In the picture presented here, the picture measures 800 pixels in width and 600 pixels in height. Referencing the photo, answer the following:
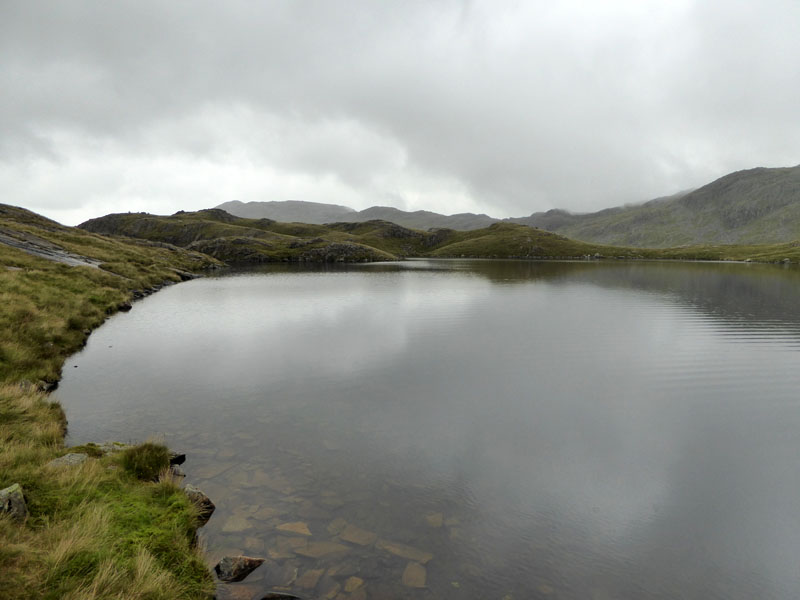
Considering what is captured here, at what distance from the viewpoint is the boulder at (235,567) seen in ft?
30.1

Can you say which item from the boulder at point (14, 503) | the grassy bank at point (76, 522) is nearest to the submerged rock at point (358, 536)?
the grassy bank at point (76, 522)

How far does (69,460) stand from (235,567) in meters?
6.50

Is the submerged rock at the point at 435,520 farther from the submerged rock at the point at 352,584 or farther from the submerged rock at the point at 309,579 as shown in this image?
the submerged rock at the point at 309,579

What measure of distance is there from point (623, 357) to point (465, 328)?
47.2 feet

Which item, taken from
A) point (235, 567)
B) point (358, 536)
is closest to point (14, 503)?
point (235, 567)

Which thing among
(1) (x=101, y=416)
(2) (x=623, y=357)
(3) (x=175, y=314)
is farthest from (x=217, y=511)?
(3) (x=175, y=314)

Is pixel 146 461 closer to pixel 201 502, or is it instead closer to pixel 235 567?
pixel 201 502

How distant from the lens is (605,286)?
80.6 m

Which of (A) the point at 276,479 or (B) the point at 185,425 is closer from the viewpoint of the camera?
(A) the point at 276,479

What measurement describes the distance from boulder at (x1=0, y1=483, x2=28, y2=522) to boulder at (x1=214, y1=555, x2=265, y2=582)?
4.13 metres

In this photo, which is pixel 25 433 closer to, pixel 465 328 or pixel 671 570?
pixel 671 570

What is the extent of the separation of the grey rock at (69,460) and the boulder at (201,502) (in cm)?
320

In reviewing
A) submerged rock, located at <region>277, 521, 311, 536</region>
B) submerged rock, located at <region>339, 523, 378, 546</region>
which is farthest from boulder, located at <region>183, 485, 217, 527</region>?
submerged rock, located at <region>339, 523, 378, 546</region>

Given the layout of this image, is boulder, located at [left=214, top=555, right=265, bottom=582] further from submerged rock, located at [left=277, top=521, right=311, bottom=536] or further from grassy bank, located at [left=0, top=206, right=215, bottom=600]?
submerged rock, located at [left=277, top=521, right=311, bottom=536]
